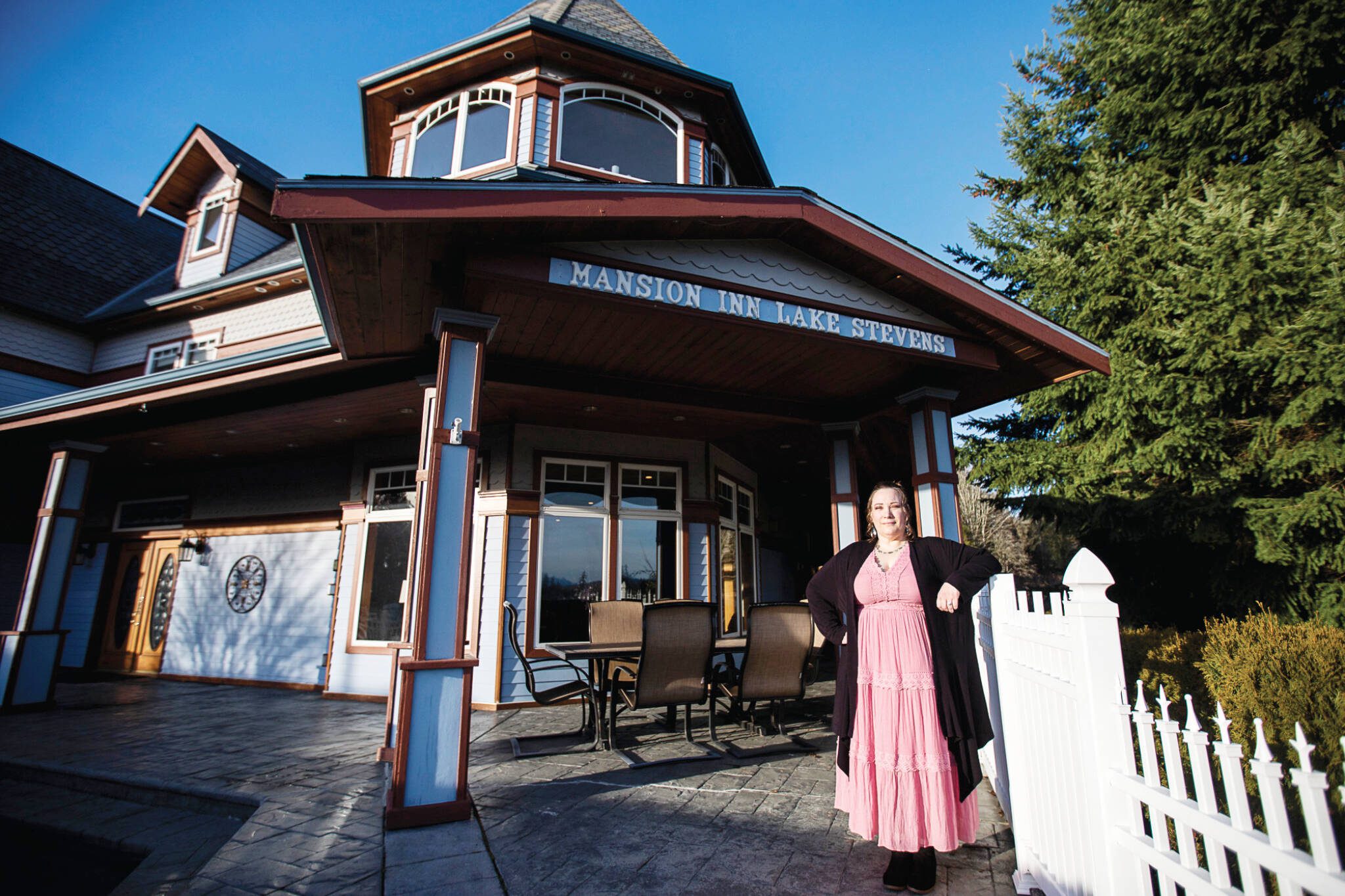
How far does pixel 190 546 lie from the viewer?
10.2m

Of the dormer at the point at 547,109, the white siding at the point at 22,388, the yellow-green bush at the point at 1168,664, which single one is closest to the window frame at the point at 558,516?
the dormer at the point at 547,109

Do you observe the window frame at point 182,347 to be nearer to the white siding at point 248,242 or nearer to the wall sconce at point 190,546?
the white siding at point 248,242

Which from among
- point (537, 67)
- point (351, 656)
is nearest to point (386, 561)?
point (351, 656)

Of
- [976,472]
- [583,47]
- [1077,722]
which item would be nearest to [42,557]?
[583,47]

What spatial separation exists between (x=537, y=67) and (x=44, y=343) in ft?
32.2

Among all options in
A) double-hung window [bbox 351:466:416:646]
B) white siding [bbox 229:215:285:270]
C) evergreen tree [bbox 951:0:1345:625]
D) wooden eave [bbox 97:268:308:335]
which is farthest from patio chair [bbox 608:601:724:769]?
white siding [bbox 229:215:285:270]

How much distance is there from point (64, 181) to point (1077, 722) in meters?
19.7

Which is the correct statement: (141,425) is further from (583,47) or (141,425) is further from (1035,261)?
(1035,261)

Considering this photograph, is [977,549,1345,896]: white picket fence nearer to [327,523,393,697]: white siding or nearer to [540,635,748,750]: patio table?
[540,635,748,750]: patio table

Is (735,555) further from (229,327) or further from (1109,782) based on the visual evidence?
(229,327)

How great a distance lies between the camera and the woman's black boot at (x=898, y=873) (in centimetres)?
259

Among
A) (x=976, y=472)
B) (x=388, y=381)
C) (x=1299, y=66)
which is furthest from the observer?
(x=976, y=472)

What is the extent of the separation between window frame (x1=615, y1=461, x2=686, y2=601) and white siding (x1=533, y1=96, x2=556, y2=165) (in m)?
3.68

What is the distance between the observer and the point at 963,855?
2.95 metres
